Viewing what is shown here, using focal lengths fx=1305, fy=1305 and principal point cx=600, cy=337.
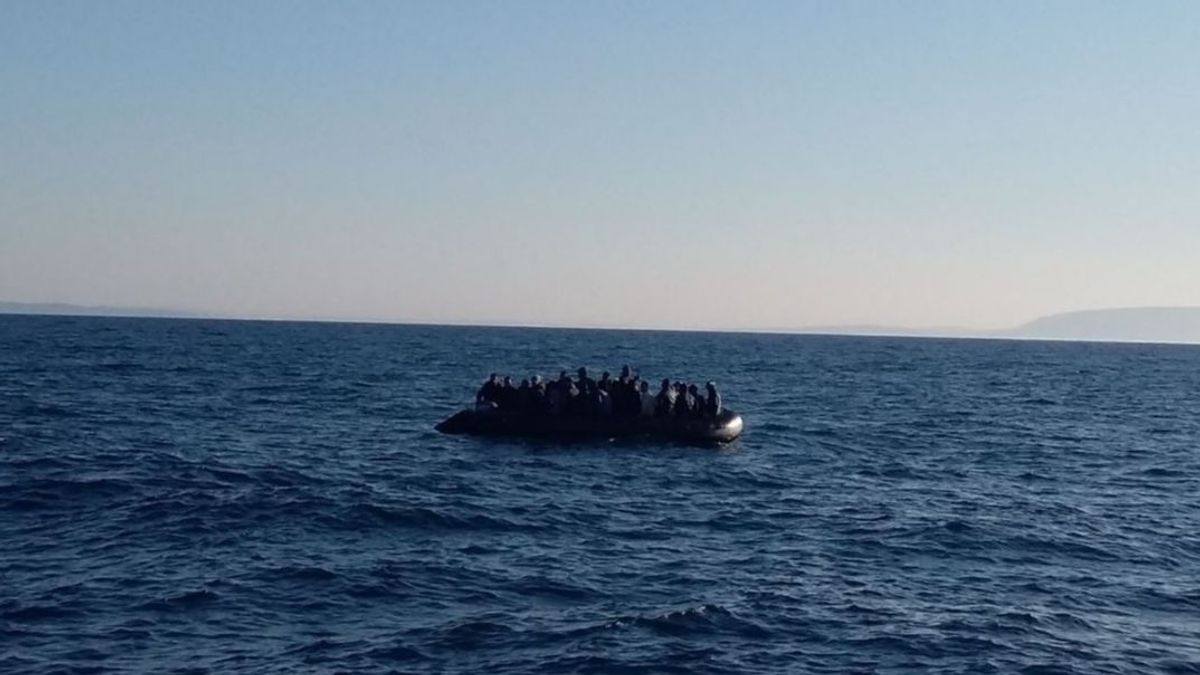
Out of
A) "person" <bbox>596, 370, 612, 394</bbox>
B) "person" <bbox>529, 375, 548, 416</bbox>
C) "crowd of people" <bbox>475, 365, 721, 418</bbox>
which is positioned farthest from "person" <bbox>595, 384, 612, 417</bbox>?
"person" <bbox>529, 375, 548, 416</bbox>

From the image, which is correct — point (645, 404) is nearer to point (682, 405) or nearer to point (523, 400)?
point (682, 405)

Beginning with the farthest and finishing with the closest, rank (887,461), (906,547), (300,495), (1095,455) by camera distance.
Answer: (1095,455) → (887,461) → (300,495) → (906,547)

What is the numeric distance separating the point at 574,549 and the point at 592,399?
17.9m

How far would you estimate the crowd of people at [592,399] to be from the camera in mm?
42000

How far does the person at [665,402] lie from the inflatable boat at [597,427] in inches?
11.5

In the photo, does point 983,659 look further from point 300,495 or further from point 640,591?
point 300,495

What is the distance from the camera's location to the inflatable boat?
1644 inches

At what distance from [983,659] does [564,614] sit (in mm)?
6022

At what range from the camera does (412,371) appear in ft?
283

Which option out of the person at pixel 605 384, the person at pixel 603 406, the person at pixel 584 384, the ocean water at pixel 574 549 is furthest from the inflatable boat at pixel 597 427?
the person at pixel 605 384

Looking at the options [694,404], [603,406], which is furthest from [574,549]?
[694,404]

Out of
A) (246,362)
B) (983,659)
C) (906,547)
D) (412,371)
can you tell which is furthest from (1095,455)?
(246,362)

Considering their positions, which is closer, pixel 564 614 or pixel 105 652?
pixel 105 652

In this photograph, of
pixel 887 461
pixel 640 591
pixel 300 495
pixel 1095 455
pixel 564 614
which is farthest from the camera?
pixel 1095 455
